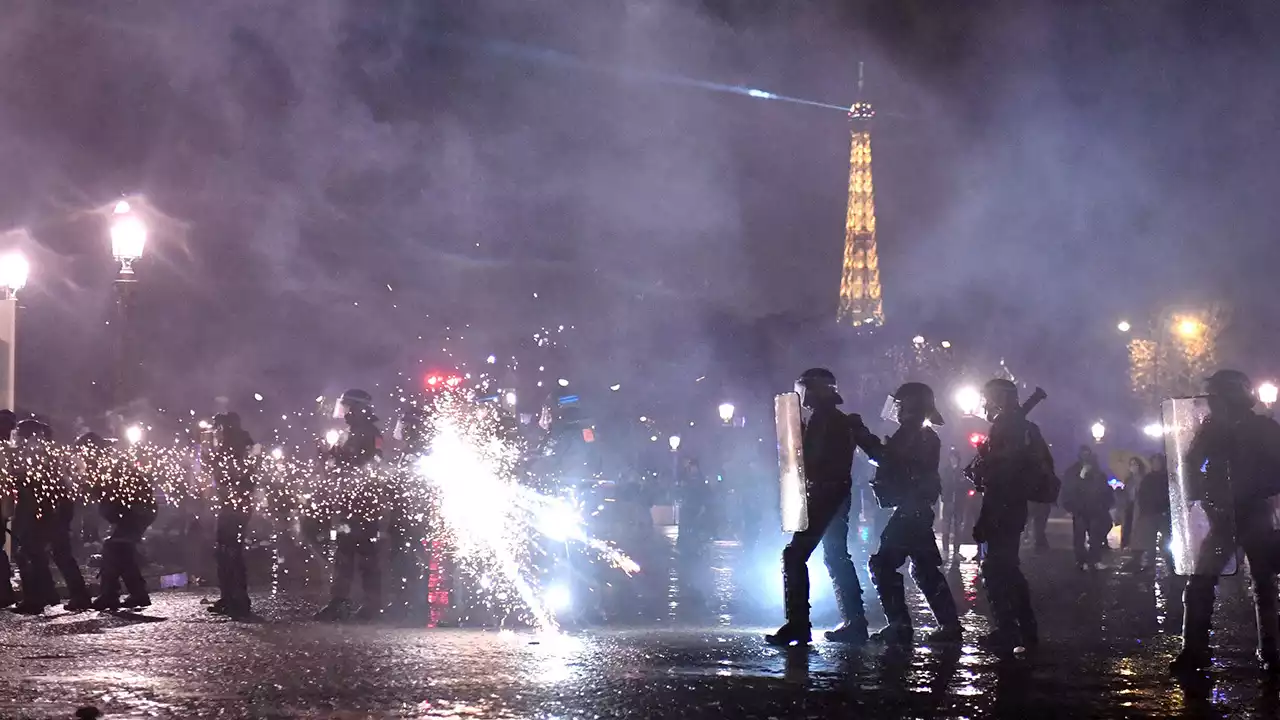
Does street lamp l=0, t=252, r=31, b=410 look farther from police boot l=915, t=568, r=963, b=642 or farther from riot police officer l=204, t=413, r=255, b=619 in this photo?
police boot l=915, t=568, r=963, b=642

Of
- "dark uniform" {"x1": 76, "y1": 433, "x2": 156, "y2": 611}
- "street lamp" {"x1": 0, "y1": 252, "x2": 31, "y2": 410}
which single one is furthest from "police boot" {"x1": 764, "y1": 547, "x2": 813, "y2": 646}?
"street lamp" {"x1": 0, "y1": 252, "x2": 31, "y2": 410}

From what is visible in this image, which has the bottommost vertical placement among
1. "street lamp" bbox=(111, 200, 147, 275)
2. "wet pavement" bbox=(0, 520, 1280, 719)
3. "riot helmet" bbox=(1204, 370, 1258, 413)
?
"wet pavement" bbox=(0, 520, 1280, 719)

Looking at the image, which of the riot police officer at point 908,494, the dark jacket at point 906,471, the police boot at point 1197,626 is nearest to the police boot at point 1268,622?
the police boot at point 1197,626

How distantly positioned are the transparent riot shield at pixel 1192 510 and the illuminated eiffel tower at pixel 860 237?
130 meters

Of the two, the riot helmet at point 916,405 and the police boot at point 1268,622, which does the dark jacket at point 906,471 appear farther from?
the police boot at point 1268,622

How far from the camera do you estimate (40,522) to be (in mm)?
10562

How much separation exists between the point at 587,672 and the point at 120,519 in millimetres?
5683

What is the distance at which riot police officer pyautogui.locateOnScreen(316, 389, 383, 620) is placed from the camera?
966cm

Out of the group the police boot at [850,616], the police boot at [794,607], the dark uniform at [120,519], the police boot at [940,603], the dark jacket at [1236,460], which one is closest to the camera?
the dark jacket at [1236,460]

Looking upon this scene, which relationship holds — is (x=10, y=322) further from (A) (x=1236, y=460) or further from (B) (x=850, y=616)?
(A) (x=1236, y=460)

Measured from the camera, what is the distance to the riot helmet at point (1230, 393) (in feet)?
22.5

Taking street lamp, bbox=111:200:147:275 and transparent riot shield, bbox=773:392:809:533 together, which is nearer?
transparent riot shield, bbox=773:392:809:533

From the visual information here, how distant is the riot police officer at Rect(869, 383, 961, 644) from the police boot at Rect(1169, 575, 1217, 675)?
1.51 metres

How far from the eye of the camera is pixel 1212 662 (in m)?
7.17
